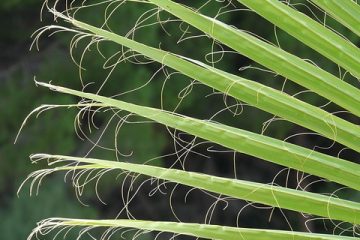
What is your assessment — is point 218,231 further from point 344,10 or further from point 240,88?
point 344,10


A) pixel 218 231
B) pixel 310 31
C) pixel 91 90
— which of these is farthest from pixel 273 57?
pixel 91 90

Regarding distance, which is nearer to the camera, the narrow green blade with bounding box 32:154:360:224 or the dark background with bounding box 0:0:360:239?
the narrow green blade with bounding box 32:154:360:224

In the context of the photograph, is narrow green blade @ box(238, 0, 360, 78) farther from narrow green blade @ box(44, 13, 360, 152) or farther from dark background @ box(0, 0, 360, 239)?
dark background @ box(0, 0, 360, 239)

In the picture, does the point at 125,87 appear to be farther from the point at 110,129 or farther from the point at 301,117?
the point at 301,117

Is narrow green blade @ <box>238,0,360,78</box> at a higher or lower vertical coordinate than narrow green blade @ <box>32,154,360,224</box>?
higher

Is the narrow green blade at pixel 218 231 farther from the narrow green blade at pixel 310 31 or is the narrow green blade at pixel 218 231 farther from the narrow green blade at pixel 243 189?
the narrow green blade at pixel 310 31

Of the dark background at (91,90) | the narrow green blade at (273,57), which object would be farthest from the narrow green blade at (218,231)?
the dark background at (91,90)

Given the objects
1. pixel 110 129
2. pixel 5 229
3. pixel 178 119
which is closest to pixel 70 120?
pixel 110 129

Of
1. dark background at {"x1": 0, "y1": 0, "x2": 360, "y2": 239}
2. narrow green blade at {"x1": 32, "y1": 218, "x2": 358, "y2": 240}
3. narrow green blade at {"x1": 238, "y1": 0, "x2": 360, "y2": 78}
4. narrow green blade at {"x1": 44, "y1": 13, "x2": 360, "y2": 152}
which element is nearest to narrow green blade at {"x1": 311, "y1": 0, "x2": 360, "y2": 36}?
narrow green blade at {"x1": 238, "y1": 0, "x2": 360, "y2": 78}
